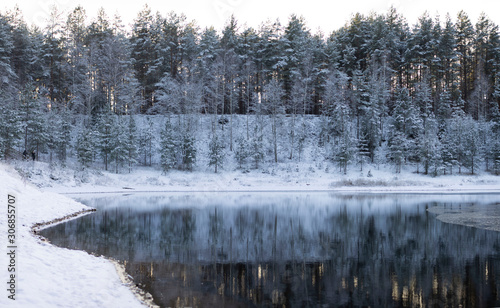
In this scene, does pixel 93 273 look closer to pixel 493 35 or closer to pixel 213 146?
pixel 213 146

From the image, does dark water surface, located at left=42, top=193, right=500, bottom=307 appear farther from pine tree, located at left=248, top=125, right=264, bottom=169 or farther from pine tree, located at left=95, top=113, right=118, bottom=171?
pine tree, located at left=248, top=125, right=264, bottom=169

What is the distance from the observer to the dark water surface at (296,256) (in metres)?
9.27

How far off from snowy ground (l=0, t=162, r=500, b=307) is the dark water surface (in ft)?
3.95

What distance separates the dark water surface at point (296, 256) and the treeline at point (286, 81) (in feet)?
90.3

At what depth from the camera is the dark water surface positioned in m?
9.27

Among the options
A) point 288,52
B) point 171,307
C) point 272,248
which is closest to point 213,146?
point 288,52

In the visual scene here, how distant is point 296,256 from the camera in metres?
13.4

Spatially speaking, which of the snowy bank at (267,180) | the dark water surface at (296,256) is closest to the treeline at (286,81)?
the snowy bank at (267,180)

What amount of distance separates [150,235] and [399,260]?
37.4 feet

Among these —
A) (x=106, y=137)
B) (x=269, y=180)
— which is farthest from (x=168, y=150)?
(x=269, y=180)

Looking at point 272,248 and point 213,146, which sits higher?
point 213,146

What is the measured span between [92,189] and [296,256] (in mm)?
32020

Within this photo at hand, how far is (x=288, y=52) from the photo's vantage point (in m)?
59.9

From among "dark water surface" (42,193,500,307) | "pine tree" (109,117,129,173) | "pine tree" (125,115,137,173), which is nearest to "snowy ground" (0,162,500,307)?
"dark water surface" (42,193,500,307)
